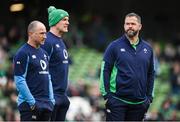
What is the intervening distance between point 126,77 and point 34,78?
4.56 feet

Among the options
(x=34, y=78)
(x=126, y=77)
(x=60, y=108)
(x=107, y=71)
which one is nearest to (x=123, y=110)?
(x=126, y=77)

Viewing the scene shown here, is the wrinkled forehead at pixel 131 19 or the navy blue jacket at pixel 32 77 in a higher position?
the wrinkled forehead at pixel 131 19

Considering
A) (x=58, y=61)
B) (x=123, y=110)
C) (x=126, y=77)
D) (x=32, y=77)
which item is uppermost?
(x=58, y=61)

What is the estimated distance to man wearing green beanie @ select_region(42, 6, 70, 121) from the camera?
1150 cm

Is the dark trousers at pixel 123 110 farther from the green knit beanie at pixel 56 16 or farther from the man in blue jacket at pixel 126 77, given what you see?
the green knit beanie at pixel 56 16

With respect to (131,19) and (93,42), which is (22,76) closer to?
(131,19)

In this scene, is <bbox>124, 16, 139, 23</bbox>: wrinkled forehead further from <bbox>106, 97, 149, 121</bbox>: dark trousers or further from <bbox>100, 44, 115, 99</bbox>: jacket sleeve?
<bbox>106, 97, 149, 121</bbox>: dark trousers

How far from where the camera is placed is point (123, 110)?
11438 millimetres

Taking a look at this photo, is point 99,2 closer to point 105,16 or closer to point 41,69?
point 105,16

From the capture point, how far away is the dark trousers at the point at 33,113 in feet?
35.6

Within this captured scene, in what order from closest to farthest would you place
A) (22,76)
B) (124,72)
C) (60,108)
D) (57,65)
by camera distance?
(22,76) < (124,72) < (57,65) < (60,108)

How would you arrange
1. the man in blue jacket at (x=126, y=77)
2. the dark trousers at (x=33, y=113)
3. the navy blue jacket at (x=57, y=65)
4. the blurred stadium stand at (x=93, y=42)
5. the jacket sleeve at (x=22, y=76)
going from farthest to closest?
the blurred stadium stand at (x=93, y=42), the navy blue jacket at (x=57, y=65), the man in blue jacket at (x=126, y=77), the dark trousers at (x=33, y=113), the jacket sleeve at (x=22, y=76)

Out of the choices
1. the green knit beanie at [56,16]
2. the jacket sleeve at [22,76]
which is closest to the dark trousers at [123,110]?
the jacket sleeve at [22,76]

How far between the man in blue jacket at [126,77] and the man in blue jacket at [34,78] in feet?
3.10
